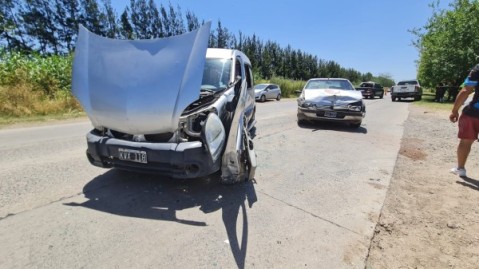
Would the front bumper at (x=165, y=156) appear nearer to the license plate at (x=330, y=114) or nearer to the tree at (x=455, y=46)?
the license plate at (x=330, y=114)

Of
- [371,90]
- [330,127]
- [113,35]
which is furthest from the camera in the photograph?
[113,35]

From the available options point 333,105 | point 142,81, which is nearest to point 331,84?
point 333,105

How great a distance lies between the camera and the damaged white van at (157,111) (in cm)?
319

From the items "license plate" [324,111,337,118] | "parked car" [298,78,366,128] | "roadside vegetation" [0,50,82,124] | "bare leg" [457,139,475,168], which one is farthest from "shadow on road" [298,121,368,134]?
"roadside vegetation" [0,50,82,124]

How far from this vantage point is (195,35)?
3299 mm

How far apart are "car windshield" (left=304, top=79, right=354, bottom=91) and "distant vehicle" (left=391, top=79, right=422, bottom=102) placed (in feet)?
70.6

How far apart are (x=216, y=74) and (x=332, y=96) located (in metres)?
4.94

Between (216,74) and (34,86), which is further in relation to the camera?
(34,86)

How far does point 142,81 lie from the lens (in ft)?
10.7

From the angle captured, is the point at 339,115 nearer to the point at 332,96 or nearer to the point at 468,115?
Answer: the point at 332,96

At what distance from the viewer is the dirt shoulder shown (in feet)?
8.35

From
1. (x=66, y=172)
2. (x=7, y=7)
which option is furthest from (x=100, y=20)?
(x=66, y=172)

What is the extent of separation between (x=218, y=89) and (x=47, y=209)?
269 centimetres

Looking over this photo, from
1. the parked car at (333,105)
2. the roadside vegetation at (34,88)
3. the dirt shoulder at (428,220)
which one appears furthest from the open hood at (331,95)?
the roadside vegetation at (34,88)
